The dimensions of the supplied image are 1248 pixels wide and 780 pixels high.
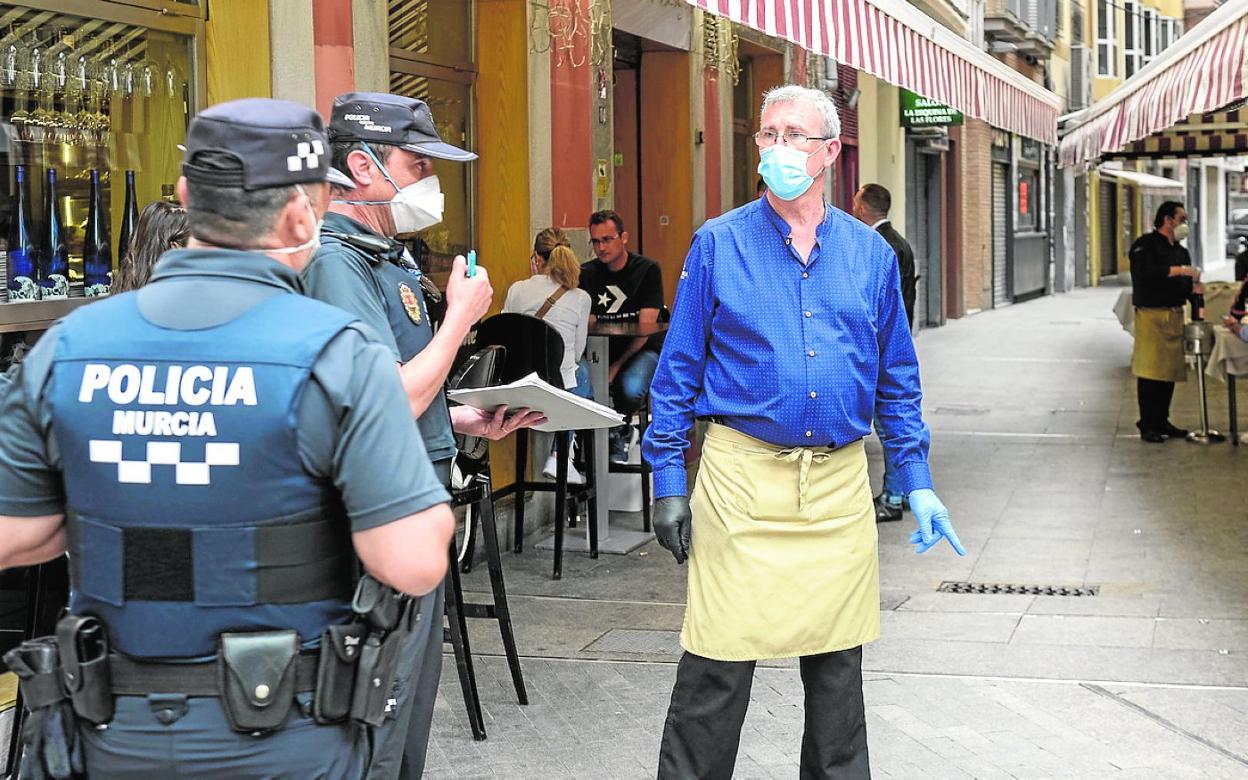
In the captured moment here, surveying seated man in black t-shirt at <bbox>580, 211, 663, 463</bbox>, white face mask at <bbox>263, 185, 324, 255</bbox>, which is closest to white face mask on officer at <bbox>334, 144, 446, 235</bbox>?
white face mask at <bbox>263, 185, 324, 255</bbox>

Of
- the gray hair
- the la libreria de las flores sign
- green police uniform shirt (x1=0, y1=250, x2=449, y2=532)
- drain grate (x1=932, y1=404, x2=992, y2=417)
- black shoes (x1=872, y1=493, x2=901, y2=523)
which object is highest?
the la libreria de las flores sign

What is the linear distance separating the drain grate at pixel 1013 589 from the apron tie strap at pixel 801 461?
374cm

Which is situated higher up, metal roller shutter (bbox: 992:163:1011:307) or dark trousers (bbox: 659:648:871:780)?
metal roller shutter (bbox: 992:163:1011:307)

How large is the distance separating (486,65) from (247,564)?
6.87 m

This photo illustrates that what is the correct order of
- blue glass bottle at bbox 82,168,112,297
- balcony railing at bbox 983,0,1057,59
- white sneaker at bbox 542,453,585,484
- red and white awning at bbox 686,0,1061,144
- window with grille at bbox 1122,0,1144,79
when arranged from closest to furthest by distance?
blue glass bottle at bbox 82,168,112,297
red and white awning at bbox 686,0,1061,144
white sneaker at bbox 542,453,585,484
balcony railing at bbox 983,0,1057,59
window with grille at bbox 1122,0,1144,79

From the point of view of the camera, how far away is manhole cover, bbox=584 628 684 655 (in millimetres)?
6465

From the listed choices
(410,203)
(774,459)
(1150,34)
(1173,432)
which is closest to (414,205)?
(410,203)

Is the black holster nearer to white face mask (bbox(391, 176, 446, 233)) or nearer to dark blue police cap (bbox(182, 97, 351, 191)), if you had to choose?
dark blue police cap (bbox(182, 97, 351, 191))

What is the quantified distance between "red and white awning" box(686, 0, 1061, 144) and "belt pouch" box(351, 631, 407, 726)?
3884mm

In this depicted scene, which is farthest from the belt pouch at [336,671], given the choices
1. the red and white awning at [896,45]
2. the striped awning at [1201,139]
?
the striped awning at [1201,139]

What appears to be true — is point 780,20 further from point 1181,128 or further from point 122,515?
point 1181,128

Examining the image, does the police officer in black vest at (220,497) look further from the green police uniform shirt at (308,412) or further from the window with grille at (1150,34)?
the window with grille at (1150,34)

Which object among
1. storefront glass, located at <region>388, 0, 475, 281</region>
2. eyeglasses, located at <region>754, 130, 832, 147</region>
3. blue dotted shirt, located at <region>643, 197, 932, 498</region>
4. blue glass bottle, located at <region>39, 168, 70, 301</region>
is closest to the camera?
blue dotted shirt, located at <region>643, 197, 932, 498</region>

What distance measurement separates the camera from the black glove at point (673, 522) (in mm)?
4035
